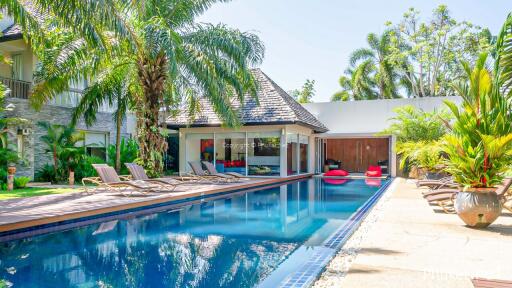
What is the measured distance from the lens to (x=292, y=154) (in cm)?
2223

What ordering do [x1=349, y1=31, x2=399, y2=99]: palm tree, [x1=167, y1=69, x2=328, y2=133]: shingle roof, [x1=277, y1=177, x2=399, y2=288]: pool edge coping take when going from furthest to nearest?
[x1=349, y1=31, x2=399, y2=99]: palm tree < [x1=167, y1=69, x2=328, y2=133]: shingle roof < [x1=277, y1=177, x2=399, y2=288]: pool edge coping

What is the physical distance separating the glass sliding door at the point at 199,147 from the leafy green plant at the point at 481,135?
15835 millimetres

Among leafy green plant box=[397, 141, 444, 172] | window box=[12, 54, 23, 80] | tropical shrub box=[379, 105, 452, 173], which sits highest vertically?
window box=[12, 54, 23, 80]

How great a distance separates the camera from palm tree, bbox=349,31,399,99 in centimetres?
3559

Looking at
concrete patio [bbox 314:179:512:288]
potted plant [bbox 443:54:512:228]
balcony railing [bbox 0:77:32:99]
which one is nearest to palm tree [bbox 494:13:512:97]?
potted plant [bbox 443:54:512:228]

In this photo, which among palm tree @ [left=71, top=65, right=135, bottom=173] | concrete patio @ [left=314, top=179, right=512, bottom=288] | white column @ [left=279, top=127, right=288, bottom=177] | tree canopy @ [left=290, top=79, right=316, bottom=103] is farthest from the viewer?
tree canopy @ [left=290, top=79, right=316, bottom=103]

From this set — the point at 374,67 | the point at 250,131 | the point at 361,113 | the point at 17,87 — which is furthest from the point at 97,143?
the point at 374,67

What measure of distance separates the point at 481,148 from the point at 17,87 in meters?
17.6

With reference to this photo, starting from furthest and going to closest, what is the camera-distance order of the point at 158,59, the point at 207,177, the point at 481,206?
the point at 207,177 < the point at 158,59 < the point at 481,206

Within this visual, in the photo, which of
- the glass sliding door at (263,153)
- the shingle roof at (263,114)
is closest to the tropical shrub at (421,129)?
the shingle roof at (263,114)

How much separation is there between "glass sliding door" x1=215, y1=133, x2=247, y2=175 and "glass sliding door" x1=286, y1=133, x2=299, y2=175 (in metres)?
2.41

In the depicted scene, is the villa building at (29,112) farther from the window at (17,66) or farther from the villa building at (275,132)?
the villa building at (275,132)

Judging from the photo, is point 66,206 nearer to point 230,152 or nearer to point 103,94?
point 103,94

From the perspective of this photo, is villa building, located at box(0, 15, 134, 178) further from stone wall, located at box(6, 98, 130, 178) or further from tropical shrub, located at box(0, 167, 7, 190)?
tropical shrub, located at box(0, 167, 7, 190)
